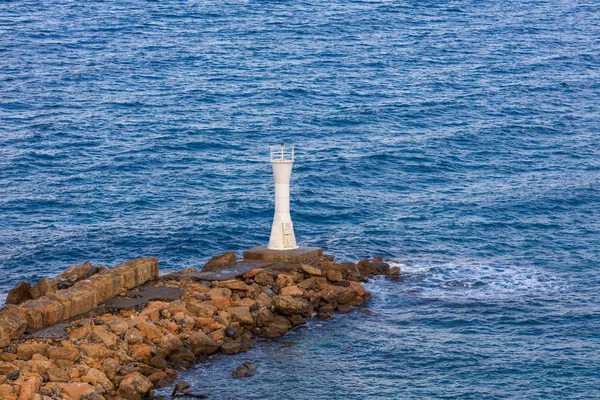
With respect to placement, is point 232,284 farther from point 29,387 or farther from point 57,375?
point 29,387

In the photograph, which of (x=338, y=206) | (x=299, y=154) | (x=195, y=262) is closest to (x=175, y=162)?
(x=299, y=154)

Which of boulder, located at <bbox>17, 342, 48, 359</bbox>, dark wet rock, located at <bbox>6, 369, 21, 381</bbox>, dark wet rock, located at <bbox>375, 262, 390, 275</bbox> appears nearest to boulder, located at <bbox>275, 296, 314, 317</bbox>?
dark wet rock, located at <bbox>375, 262, 390, 275</bbox>

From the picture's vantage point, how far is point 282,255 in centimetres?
3947

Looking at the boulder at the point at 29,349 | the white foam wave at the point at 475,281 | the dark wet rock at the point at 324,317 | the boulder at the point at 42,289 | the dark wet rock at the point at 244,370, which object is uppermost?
the boulder at the point at 42,289

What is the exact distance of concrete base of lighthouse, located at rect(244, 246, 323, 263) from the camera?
39.4 meters

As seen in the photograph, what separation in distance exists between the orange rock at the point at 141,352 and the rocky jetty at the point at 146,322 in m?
0.03

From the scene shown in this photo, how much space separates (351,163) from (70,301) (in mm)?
29425

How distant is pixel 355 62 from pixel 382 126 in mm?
15324

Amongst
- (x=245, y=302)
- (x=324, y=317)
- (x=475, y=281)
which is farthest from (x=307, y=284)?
(x=475, y=281)

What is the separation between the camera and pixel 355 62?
80750mm

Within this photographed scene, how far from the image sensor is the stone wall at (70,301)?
3023cm

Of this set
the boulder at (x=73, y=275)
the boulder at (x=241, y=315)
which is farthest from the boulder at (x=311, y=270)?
the boulder at (x=73, y=275)

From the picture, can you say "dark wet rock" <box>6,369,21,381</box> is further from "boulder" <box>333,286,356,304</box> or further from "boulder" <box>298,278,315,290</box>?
"boulder" <box>333,286,356,304</box>

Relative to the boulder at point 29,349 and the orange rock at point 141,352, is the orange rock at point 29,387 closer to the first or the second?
the boulder at point 29,349
